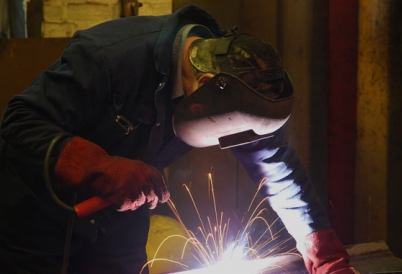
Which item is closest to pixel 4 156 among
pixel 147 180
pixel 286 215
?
pixel 147 180

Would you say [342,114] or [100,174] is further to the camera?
[342,114]

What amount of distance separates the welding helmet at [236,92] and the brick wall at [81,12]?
1.42 meters

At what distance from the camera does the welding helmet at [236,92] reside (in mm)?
1828

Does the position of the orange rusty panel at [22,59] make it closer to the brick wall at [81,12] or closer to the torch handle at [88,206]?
the brick wall at [81,12]

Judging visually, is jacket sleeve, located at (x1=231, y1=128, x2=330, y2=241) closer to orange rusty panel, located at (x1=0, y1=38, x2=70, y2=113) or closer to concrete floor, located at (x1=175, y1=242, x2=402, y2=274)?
concrete floor, located at (x1=175, y1=242, x2=402, y2=274)

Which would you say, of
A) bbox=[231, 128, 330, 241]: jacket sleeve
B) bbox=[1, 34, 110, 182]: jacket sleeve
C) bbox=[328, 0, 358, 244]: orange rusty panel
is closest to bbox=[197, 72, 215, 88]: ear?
bbox=[1, 34, 110, 182]: jacket sleeve

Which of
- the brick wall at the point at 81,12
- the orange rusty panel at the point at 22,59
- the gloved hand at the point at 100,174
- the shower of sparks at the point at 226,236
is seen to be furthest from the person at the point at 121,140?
the brick wall at the point at 81,12

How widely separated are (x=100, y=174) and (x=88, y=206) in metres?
0.12

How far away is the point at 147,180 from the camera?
5.98 feet

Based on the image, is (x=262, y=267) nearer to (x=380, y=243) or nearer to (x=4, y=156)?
(x=380, y=243)

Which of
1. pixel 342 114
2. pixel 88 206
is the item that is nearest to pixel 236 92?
pixel 88 206

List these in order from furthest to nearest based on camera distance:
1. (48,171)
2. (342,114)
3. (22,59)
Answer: (342,114) < (22,59) < (48,171)

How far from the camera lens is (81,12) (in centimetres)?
329

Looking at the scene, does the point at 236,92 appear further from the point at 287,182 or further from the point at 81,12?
the point at 81,12
